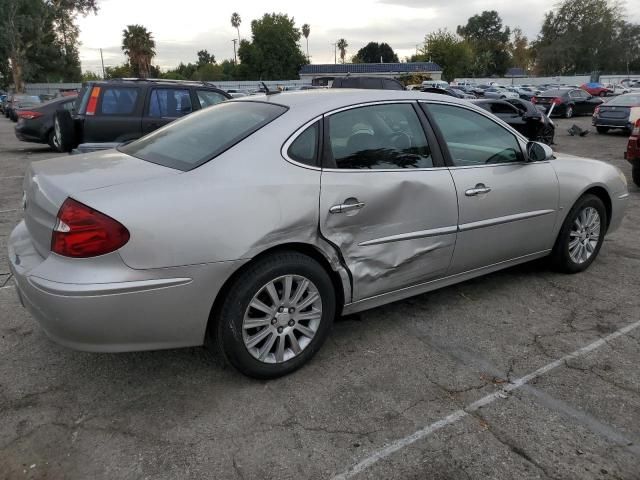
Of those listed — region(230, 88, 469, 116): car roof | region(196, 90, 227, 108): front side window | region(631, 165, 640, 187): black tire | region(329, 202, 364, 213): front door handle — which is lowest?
region(631, 165, 640, 187): black tire

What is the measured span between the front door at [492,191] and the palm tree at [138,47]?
7583cm

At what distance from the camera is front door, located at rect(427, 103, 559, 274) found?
3643 millimetres

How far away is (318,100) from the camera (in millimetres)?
3268

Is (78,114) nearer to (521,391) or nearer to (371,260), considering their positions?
(371,260)

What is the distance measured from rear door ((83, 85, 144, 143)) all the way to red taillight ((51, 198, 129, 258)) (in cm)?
645

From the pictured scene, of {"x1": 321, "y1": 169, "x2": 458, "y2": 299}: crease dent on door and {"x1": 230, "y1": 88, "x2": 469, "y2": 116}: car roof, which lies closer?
{"x1": 321, "y1": 169, "x2": 458, "y2": 299}: crease dent on door

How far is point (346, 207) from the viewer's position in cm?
303

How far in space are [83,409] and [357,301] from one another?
163 centimetres

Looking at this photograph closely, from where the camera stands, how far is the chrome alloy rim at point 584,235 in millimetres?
4502

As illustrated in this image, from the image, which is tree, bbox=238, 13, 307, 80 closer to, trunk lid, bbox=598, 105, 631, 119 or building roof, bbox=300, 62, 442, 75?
building roof, bbox=300, 62, 442, 75

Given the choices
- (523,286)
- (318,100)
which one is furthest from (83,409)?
(523,286)

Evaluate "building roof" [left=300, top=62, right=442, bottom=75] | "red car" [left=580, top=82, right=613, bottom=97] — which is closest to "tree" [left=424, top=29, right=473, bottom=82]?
"building roof" [left=300, top=62, right=442, bottom=75]

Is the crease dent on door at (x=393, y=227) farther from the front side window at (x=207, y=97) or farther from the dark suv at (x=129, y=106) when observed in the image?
the front side window at (x=207, y=97)

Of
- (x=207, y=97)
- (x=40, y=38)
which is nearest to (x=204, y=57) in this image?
(x=40, y=38)
